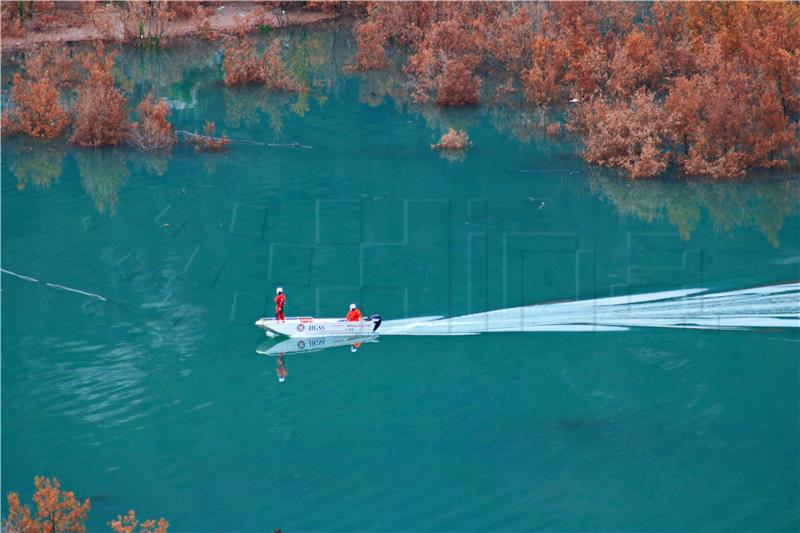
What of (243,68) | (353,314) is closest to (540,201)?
(353,314)

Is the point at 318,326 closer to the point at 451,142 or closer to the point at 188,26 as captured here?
the point at 451,142

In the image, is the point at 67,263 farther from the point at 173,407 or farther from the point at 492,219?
the point at 492,219

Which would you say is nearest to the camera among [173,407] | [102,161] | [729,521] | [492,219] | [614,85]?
[729,521]

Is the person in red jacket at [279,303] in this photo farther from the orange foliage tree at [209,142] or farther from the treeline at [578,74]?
the treeline at [578,74]

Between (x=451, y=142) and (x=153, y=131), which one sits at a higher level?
(x=153, y=131)

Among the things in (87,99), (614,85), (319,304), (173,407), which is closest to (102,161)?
(87,99)

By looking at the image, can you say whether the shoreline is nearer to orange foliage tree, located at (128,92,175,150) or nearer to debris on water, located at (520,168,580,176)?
orange foliage tree, located at (128,92,175,150)

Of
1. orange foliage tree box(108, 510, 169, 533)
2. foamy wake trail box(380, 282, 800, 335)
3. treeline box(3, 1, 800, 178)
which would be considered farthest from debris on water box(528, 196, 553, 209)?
orange foliage tree box(108, 510, 169, 533)
